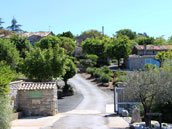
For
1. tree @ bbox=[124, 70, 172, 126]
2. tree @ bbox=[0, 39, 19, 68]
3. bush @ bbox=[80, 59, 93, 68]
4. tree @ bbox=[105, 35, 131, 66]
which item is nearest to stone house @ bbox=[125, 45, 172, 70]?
tree @ bbox=[105, 35, 131, 66]

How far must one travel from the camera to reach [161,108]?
55.1 feet

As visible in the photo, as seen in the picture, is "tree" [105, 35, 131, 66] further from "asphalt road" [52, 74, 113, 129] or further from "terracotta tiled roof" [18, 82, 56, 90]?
"terracotta tiled roof" [18, 82, 56, 90]

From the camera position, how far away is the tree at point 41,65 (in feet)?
84.7

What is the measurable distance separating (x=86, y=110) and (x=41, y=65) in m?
7.40

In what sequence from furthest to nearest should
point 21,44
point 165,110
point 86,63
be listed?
point 86,63 → point 21,44 → point 165,110

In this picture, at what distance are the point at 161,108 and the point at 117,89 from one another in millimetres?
3461

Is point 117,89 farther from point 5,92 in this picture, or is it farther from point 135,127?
point 5,92

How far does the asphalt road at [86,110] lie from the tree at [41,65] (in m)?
4.30

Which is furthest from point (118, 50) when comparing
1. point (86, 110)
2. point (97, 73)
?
point (86, 110)

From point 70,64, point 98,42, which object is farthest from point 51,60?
point 98,42

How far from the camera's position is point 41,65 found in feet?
84.8

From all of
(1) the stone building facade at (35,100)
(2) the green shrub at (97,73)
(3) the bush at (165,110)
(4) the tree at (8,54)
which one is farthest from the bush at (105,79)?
(3) the bush at (165,110)

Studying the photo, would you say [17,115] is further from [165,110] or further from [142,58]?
[142,58]

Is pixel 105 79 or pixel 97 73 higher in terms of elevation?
pixel 97 73
